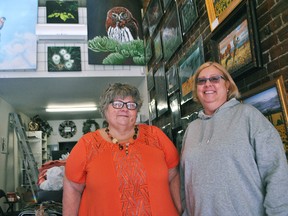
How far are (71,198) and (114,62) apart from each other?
3.57 meters

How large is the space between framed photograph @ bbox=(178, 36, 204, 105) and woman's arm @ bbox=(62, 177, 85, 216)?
1.61 metres

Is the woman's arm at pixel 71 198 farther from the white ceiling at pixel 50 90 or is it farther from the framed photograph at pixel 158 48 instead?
the white ceiling at pixel 50 90

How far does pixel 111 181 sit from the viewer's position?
5.19 feet

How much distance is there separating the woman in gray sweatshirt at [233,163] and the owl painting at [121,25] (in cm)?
373

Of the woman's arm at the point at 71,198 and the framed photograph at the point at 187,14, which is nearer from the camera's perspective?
the woman's arm at the point at 71,198

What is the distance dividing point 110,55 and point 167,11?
5.17ft

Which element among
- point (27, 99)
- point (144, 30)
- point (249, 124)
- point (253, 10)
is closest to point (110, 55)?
point (144, 30)

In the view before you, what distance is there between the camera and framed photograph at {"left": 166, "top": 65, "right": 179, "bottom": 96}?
3.39 m

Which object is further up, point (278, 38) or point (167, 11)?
point (167, 11)

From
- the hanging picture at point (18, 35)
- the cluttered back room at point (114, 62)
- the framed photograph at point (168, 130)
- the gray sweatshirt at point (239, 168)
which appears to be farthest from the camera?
the hanging picture at point (18, 35)

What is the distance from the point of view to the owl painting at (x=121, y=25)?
5066 mm

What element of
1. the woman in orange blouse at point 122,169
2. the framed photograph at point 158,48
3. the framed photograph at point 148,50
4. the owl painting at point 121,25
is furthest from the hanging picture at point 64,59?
the woman in orange blouse at point 122,169

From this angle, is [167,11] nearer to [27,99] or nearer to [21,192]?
[27,99]

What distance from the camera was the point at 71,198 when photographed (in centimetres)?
168
